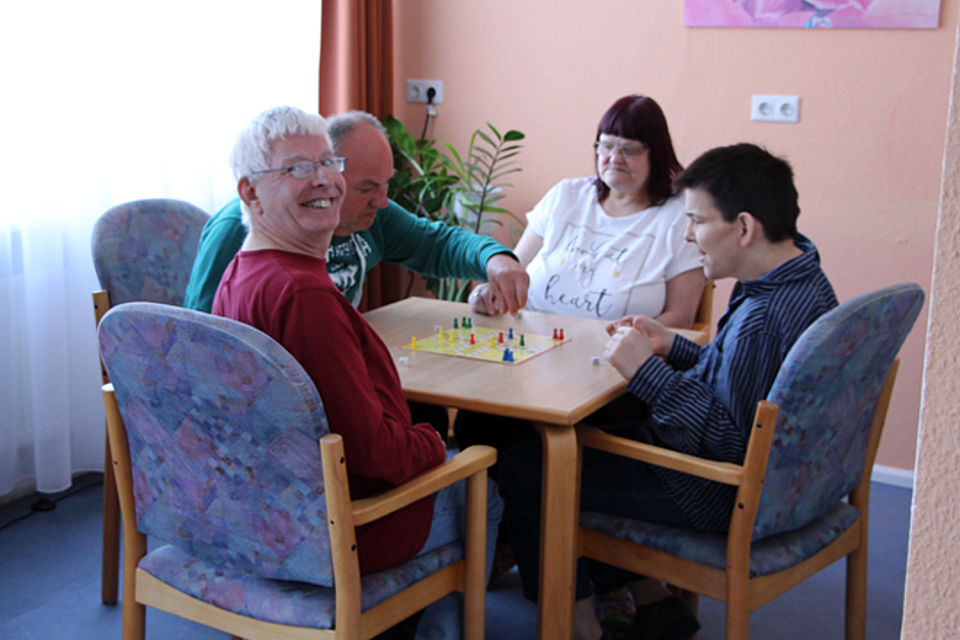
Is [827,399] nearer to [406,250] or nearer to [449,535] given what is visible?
[449,535]

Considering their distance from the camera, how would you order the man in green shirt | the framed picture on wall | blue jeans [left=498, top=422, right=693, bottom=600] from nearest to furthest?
blue jeans [left=498, top=422, right=693, bottom=600], the man in green shirt, the framed picture on wall

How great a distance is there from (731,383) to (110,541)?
1541mm

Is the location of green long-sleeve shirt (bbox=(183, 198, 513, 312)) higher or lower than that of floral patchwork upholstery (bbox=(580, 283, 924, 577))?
higher

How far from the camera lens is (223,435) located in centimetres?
129

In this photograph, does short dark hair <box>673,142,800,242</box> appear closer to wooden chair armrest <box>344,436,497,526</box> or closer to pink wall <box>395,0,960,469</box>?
wooden chair armrest <box>344,436,497,526</box>

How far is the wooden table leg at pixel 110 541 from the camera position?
87.5 inches

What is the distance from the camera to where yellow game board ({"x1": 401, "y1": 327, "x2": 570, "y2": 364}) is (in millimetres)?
2016

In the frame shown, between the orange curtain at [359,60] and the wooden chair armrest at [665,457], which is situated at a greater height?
the orange curtain at [359,60]

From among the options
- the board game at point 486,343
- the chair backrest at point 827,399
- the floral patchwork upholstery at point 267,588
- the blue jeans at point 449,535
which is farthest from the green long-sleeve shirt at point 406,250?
the chair backrest at point 827,399

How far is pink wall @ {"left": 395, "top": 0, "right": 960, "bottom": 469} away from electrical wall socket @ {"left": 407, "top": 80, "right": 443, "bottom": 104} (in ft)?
0.31

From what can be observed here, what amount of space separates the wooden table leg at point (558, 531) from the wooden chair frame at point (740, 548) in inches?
3.5

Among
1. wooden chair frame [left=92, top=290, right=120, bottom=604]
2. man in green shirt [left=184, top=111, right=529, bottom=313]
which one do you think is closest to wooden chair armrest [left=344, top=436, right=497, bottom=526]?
man in green shirt [left=184, top=111, right=529, bottom=313]

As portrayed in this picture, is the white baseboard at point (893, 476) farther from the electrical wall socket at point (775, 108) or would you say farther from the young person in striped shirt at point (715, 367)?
the young person in striped shirt at point (715, 367)

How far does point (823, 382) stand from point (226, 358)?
0.97 m
